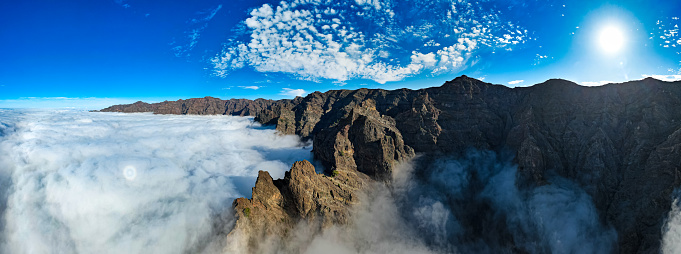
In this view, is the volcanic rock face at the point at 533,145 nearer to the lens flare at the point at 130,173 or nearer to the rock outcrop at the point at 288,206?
the rock outcrop at the point at 288,206

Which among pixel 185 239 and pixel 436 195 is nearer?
pixel 185 239

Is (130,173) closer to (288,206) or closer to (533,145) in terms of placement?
(288,206)

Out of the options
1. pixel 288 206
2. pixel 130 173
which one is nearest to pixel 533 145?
pixel 288 206

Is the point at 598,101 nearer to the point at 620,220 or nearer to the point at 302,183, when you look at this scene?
the point at 620,220

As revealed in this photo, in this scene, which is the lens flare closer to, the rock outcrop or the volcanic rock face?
the rock outcrop

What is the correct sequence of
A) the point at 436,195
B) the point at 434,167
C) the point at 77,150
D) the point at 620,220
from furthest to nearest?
the point at 434,167 → the point at 436,195 → the point at 77,150 → the point at 620,220

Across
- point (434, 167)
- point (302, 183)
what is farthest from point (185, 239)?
point (434, 167)

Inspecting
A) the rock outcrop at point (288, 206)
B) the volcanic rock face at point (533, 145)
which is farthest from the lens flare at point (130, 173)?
the volcanic rock face at point (533, 145)
